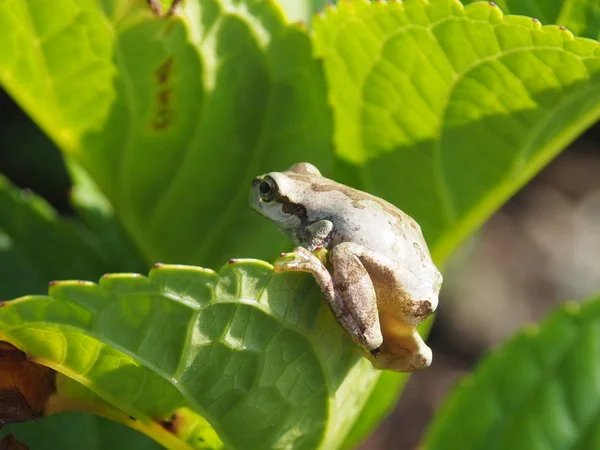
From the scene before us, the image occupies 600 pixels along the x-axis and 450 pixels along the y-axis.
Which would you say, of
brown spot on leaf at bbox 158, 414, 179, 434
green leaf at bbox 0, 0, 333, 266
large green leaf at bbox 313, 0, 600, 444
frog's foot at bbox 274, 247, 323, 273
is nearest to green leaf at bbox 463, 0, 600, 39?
large green leaf at bbox 313, 0, 600, 444

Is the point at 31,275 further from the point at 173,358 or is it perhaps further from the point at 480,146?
the point at 480,146

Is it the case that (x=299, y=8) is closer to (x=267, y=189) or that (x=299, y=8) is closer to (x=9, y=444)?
(x=267, y=189)

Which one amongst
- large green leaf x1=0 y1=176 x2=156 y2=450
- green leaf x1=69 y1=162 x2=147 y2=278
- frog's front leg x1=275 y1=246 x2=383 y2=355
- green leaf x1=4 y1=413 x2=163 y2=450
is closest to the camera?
frog's front leg x1=275 y1=246 x2=383 y2=355

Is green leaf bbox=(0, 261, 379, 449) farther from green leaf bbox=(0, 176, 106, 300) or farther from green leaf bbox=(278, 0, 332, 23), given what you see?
green leaf bbox=(278, 0, 332, 23)

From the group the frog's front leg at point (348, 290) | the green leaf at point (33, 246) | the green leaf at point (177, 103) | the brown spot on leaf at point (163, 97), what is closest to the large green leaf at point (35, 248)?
the green leaf at point (33, 246)

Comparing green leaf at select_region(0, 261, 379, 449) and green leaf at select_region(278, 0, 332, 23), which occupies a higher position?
green leaf at select_region(278, 0, 332, 23)

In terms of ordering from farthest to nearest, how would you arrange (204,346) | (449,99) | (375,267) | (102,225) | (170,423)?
(102,225)
(449,99)
(375,267)
(170,423)
(204,346)

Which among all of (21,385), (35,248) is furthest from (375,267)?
(35,248)

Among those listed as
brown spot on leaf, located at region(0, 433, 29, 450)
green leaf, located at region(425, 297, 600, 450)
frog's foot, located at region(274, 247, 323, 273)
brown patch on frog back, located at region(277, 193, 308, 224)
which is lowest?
green leaf, located at region(425, 297, 600, 450)
